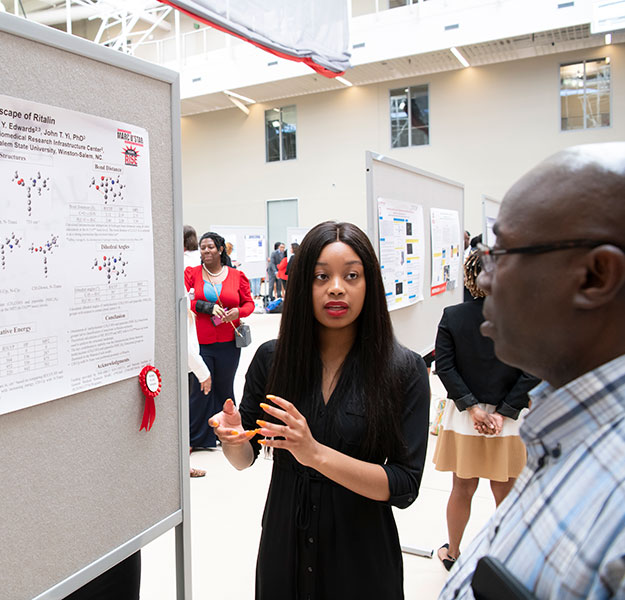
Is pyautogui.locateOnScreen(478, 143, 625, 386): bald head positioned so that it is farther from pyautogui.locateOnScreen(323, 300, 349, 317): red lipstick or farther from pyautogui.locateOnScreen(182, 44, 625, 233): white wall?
pyautogui.locateOnScreen(182, 44, 625, 233): white wall

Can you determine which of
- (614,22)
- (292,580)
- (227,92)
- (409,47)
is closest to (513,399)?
(292,580)

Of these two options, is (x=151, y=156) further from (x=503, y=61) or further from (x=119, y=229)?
(x=503, y=61)

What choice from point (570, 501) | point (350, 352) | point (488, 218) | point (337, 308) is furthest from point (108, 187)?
point (488, 218)

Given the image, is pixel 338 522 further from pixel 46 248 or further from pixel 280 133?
pixel 280 133

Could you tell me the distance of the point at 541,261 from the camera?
63 centimetres

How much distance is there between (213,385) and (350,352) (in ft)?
9.48

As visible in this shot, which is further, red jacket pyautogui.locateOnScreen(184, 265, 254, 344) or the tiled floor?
red jacket pyautogui.locateOnScreen(184, 265, 254, 344)

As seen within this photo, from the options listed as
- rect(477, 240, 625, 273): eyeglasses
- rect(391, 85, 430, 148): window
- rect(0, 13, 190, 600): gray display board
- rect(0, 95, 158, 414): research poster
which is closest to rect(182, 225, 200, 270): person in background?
rect(0, 13, 190, 600): gray display board


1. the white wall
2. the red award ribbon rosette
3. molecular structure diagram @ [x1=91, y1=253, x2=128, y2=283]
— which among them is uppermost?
the white wall

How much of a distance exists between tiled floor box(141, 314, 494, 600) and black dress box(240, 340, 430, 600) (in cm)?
132

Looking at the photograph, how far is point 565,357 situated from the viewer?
2.10 ft

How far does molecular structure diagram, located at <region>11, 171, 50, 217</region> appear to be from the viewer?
3.62ft

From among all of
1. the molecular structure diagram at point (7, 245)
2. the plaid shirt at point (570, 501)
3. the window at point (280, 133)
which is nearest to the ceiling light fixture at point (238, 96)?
the window at point (280, 133)

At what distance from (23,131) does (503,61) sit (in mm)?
14222
